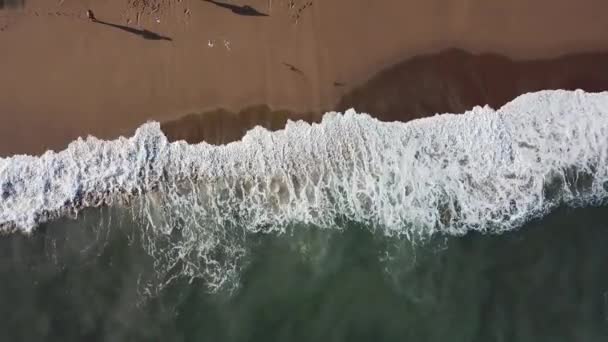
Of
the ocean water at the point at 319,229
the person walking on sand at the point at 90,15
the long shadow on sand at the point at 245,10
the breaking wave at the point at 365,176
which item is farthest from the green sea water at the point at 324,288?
the long shadow on sand at the point at 245,10

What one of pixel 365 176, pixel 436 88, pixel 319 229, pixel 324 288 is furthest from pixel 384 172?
pixel 324 288

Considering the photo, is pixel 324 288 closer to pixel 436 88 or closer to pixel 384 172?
pixel 384 172

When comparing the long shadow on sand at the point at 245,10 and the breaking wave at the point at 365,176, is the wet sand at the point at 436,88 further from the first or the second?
the long shadow on sand at the point at 245,10

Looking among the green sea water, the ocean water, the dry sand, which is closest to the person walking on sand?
the dry sand

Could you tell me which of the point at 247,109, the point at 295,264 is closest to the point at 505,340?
the point at 295,264

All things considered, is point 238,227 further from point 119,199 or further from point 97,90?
point 97,90

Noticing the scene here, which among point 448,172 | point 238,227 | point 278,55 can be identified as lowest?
point 238,227
